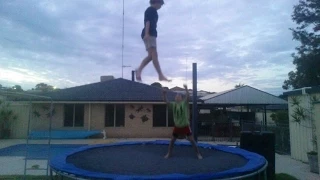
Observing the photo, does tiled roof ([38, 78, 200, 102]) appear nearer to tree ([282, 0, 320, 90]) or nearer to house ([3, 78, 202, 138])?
house ([3, 78, 202, 138])

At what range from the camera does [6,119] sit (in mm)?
15492

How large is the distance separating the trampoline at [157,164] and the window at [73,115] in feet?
Result: 29.8

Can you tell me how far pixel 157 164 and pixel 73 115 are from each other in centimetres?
1196

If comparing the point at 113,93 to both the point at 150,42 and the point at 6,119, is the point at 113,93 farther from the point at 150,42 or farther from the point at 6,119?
the point at 150,42

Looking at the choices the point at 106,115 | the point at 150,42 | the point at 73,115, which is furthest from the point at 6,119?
the point at 150,42

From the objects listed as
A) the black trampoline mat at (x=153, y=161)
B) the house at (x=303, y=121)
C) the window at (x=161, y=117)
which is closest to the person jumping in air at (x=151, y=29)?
the black trampoline mat at (x=153, y=161)

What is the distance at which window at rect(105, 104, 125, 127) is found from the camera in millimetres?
15677

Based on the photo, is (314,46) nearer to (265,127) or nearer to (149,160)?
(265,127)

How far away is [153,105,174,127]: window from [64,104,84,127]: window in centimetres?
402

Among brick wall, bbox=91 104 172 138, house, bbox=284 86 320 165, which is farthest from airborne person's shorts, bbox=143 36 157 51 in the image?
brick wall, bbox=91 104 172 138

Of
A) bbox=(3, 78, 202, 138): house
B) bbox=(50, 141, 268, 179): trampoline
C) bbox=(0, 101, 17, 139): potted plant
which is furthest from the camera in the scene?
bbox=(3, 78, 202, 138): house

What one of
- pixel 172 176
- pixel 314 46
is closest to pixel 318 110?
pixel 172 176

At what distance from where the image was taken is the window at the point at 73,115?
1574 cm

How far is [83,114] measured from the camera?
15.9 meters
